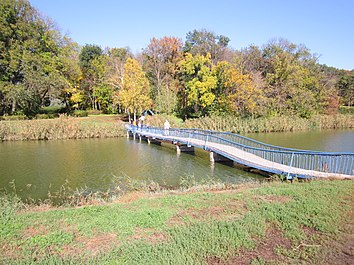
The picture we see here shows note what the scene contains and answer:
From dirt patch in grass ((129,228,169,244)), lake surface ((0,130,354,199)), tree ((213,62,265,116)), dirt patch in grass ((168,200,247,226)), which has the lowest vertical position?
lake surface ((0,130,354,199))

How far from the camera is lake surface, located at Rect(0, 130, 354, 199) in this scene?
12999 millimetres

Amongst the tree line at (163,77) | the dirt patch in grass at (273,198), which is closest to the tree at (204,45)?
the tree line at (163,77)

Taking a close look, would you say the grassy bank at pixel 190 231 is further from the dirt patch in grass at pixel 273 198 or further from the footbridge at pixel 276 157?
the footbridge at pixel 276 157

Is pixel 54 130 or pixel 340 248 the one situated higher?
pixel 54 130

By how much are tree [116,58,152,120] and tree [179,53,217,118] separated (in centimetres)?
576

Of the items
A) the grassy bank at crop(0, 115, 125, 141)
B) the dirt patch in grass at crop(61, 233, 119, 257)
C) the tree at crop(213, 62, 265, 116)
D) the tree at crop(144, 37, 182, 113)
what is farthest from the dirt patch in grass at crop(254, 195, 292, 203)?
the tree at crop(144, 37, 182, 113)

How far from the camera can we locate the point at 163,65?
43.0 metres

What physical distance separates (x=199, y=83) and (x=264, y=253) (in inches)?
1275

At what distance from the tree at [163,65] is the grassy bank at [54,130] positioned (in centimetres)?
1085

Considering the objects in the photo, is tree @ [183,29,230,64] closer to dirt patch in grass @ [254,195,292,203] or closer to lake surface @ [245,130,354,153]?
lake surface @ [245,130,354,153]

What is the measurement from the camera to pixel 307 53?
45812mm

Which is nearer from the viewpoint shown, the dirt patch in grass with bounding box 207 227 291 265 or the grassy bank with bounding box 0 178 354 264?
the dirt patch in grass with bounding box 207 227 291 265

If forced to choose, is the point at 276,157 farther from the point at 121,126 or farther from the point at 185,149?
the point at 121,126

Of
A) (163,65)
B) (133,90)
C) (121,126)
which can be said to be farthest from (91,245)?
(163,65)
